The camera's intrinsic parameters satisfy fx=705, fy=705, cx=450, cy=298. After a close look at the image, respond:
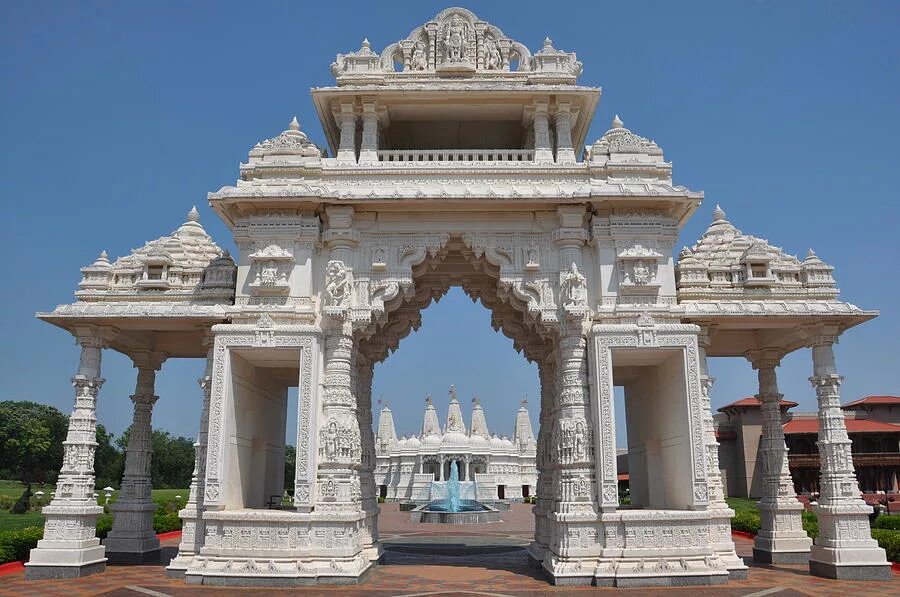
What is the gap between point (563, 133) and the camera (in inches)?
646

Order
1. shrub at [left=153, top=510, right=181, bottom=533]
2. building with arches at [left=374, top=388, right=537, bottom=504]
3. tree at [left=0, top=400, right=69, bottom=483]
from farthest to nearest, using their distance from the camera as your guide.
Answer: building with arches at [left=374, top=388, right=537, bottom=504], tree at [left=0, top=400, right=69, bottom=483], shrub at [left=153, top=510, right=181, bottom=533]

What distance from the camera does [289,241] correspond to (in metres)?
15.1

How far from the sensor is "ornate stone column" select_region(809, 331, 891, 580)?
1412 centimetres

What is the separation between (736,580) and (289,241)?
1139cm

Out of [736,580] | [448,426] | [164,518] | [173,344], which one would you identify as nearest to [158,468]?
[448,426]

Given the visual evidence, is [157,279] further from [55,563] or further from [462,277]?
[462,277]

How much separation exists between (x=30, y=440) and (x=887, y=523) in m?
49.8

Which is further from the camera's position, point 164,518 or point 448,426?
point 448,426

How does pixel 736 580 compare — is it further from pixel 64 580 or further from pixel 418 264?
pixel 64 580

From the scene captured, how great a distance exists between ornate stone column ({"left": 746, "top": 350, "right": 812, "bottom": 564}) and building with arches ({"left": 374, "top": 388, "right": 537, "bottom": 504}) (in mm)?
32115

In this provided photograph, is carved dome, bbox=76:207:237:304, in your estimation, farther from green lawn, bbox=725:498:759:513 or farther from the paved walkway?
green lawn, bbox=725:498:759:513

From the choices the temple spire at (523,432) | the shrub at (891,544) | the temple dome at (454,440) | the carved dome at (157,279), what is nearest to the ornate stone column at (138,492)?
the carved dome at (157,279)

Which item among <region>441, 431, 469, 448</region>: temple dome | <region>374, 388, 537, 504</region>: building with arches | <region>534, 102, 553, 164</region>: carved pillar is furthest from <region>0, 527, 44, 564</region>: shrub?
<region>441, 431, 469, 448</region>: temple dome

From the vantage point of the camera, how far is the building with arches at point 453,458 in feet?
168
